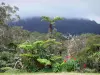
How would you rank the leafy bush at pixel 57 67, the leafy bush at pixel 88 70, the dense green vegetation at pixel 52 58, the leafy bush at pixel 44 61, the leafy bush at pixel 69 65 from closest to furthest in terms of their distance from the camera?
the leafy bush at pixel 88 70, the leafy bush at pixel 69 65, the dense green vegetation at pixel 52 58, the leafy bush at pixel 57 67, the leafy bush at pixel 44 61

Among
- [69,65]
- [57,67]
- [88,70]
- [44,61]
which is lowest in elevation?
[88,70]

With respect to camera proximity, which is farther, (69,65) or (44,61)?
(44,61)

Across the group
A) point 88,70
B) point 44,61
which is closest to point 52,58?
point 44,61

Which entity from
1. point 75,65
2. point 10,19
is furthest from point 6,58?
point 10,19

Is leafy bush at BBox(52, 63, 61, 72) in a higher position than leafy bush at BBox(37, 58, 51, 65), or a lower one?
lower

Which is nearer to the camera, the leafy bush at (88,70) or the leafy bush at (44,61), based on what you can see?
the leafy bush at (88,70)

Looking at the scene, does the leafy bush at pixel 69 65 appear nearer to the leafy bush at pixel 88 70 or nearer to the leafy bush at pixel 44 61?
the leafy bush at pixel 88 70

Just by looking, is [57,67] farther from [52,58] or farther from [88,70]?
[88,70]

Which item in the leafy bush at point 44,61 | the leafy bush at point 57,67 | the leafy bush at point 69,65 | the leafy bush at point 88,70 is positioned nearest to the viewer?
the leafy bush at point 88,70

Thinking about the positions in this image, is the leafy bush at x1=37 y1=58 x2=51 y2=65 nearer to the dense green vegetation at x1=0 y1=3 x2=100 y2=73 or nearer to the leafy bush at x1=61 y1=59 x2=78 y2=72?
the dense green vegetation at x1=0 y1=3 x2=100 y2=73

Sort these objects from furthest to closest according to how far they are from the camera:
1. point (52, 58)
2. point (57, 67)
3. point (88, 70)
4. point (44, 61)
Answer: point (52, 58) < point (44, 61) < point (57, 67) < point (88, 70)

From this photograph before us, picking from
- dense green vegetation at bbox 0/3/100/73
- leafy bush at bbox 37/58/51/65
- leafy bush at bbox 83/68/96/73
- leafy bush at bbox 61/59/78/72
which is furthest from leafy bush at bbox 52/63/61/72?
leafy bush at bbox 83/68/96/73

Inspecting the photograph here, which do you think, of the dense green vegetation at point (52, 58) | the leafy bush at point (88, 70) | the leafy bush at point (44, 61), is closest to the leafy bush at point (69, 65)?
the dense green vegetation at point (52, 58)

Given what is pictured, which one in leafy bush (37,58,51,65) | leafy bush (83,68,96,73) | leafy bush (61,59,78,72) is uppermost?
leafy bush (37,58,51,65)
